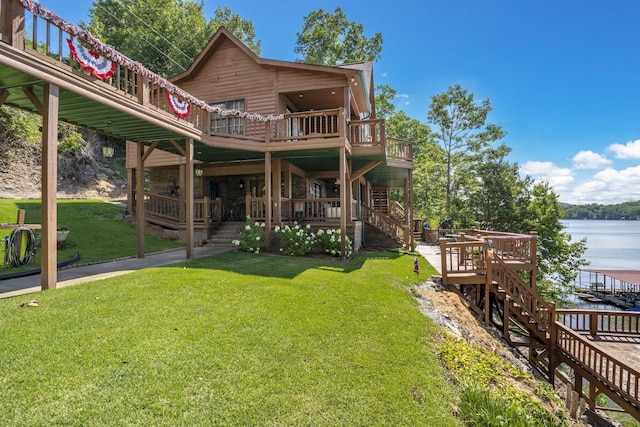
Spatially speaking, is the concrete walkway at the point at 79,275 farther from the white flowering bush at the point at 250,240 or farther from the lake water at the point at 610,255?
the lake water at the point at 610,255

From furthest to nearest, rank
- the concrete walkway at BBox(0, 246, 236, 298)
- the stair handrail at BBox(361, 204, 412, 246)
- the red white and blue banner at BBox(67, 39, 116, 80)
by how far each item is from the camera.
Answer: the stair handrail at BBox(361, 204, 412, 246)
the red white and blue banner at BBox(67, 39, 116, 80)
the concrete walkway at BBox(0, 246, 236, 298)

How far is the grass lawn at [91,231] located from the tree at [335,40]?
2364 cm

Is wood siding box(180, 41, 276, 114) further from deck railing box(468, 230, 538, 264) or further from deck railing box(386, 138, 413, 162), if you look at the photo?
deck railing box(468, 230, 538, 264)

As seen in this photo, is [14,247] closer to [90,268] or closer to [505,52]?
[90,268]

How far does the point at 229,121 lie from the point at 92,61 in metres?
7.43

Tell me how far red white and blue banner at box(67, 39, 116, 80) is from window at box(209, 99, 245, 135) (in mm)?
6582

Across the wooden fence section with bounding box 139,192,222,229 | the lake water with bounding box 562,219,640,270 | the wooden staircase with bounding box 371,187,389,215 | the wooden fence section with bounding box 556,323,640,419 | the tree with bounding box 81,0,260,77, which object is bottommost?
the lake water with bounding box 562,219,640,270

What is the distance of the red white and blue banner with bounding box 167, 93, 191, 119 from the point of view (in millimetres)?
8602

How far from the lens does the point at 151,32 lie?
27906mm

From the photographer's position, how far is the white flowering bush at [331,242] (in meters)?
10.7

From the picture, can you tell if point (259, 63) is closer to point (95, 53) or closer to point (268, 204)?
point (268, 204)

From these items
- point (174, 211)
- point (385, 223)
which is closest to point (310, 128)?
point (385, 223)

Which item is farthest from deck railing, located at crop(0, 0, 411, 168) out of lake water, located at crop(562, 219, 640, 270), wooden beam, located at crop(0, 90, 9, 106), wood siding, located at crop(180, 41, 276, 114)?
lake water, located at crop(562, 219, 640, 270)

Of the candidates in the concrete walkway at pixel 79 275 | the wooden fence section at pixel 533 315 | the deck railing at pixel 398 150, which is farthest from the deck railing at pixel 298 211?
the wooden fence section at pixel 533 315
